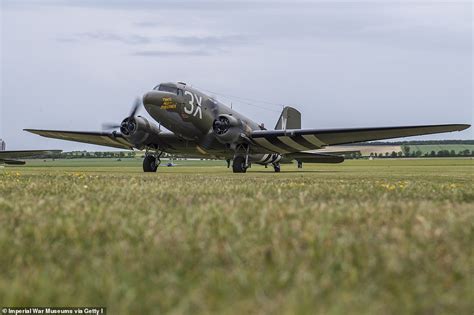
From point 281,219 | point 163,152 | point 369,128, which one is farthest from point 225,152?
point 281,219

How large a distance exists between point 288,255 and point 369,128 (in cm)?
2738

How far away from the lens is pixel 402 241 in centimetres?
481

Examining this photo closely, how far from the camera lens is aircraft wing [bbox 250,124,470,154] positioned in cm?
3072

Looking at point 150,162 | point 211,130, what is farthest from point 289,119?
point 150,162

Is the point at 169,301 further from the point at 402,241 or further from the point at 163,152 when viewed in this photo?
the point at 163,152

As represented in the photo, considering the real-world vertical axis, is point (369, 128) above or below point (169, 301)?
above

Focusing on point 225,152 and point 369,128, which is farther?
point 225,152

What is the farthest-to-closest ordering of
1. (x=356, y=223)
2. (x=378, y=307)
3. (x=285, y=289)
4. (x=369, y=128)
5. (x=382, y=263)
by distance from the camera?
1. (x=369, y=128)
2. (x=356, y=223)
3. (x=382, y=263)
4. (x=285, y=289)
5. (x=378, y=307)

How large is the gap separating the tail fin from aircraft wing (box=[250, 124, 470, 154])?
562 cm

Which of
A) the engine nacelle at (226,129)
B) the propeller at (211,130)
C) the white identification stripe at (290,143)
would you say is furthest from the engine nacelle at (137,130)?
the white identification stripe at (290,143)

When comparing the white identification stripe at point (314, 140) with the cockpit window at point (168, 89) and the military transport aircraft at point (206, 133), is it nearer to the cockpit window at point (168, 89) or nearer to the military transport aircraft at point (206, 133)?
the military transport aircraft at point (206, 133)

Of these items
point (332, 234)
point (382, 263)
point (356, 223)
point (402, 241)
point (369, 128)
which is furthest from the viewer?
point (369, 128)

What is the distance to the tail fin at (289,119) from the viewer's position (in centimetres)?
4122

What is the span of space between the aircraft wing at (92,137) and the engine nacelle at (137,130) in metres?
2.47
